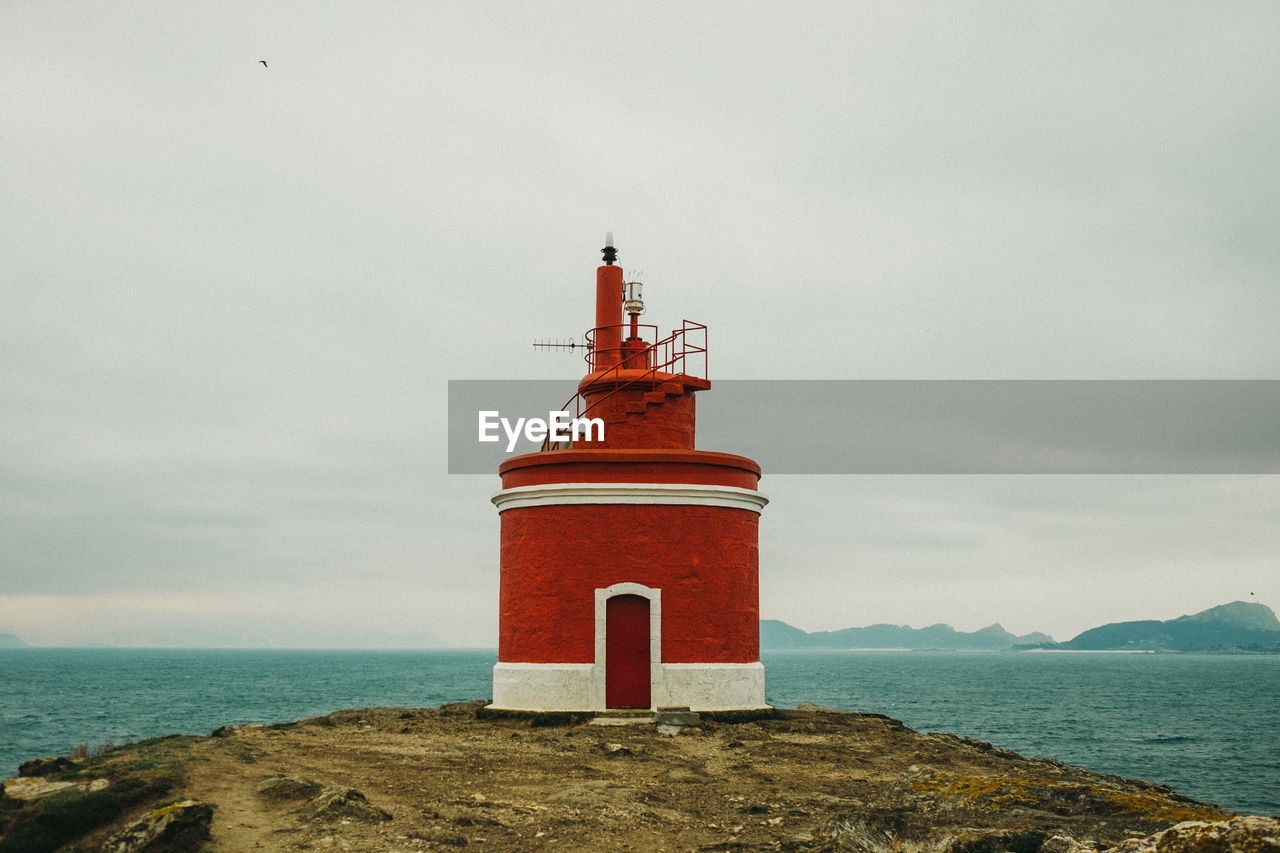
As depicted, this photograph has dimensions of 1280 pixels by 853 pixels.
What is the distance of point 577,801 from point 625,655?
7444 millimetres

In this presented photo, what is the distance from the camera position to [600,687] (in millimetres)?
19234

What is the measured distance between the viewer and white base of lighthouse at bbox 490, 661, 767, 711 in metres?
19.2

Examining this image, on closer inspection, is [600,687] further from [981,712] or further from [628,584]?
[981,712]

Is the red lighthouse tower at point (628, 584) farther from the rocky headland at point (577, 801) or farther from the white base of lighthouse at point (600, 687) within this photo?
the rocky headland at point (577, 801)

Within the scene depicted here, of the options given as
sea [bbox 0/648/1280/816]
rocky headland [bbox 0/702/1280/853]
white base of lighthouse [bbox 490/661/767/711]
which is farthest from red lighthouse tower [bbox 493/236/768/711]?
sea [bbox 0/648/1280/816]

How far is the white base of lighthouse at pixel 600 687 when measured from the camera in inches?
758

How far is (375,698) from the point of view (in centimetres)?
6938

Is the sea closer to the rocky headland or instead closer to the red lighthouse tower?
the red lighthouse tower

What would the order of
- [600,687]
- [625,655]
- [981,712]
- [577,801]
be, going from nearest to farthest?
[577,801], [600,687], [625,655], [981,712]

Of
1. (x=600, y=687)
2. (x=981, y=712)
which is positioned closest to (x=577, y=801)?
(x=600, y=687)

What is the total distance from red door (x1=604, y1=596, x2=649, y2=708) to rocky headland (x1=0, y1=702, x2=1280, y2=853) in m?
2.44

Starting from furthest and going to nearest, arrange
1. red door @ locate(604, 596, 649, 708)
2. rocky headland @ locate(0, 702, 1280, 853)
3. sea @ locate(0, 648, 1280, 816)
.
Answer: sea @ locate(0, 648, 1280, 816) < red door @ locate(604, 596, 649, 708) < rocky headland @ locate(0, 702, 1280, 853)

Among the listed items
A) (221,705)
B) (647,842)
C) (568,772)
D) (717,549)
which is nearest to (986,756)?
(717,549)

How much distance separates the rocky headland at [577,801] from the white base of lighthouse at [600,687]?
2311mm
